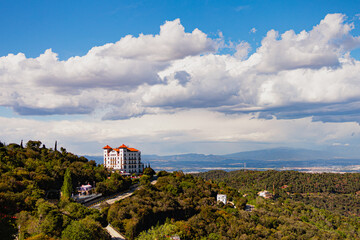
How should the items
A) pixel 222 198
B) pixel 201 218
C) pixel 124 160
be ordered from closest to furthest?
pixel 201 218 < pixel 222 198 < pixel 124 160

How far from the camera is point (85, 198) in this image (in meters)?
56.2

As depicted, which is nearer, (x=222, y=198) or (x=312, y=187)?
(x=222, y=198)

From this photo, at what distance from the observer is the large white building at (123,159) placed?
301 ft

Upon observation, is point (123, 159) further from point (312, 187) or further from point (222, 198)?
point (312, 187)

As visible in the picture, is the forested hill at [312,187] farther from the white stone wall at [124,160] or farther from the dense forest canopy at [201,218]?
the white stone wall at [124,160]

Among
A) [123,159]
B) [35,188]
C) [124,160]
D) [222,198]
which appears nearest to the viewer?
[35,188]

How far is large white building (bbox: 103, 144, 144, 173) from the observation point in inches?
3610

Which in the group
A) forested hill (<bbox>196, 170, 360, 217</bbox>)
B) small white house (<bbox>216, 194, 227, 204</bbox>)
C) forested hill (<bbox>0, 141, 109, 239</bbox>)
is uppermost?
forested hill (<bbox>0, 141, 109, 239</bbox>)

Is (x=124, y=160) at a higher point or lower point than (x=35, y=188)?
higher

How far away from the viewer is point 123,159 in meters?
91.4

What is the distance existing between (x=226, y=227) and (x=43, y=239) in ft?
102

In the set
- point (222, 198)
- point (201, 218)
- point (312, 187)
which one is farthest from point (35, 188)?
point (312, 187)

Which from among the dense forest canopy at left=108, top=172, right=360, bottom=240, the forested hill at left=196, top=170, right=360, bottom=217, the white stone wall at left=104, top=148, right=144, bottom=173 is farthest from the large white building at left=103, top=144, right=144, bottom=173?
the forested hill at left=196, top=170, right=360, bottom=217

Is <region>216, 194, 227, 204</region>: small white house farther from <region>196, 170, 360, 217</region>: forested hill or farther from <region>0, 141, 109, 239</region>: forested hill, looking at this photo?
<region>196, 170, 360, 217</region>: forested hill
